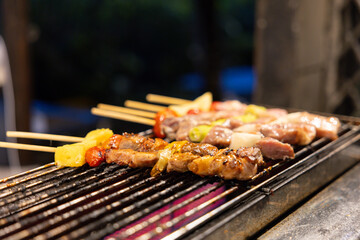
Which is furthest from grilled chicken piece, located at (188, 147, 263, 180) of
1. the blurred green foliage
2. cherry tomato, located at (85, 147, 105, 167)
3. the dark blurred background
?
the blurred green foliage

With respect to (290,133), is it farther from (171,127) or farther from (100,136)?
(100,136)

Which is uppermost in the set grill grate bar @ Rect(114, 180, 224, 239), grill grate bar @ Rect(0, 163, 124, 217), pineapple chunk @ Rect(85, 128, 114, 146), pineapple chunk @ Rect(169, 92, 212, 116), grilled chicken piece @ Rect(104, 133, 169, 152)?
pineapple chunk @ Rect(169, 92, 212, 116)

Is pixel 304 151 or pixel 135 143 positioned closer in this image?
pixel 135 143

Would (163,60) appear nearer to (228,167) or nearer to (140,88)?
(140,88)

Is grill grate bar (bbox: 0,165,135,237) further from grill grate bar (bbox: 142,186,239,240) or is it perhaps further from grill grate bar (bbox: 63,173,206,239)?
grill grate bar (bbox: 142,186,239,240)

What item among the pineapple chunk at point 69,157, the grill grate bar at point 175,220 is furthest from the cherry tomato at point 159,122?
the grill grate bar at point 175,220

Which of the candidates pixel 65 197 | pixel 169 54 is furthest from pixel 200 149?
pixel 169 54
